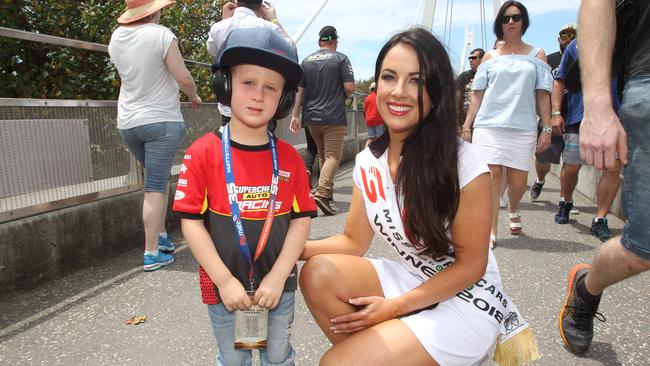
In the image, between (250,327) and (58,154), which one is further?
(58,154)

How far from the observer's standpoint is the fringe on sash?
1735 mm

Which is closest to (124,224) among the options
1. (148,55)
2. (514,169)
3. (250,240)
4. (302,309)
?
(148,55)

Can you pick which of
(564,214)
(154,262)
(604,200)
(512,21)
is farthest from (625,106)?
(564,214)

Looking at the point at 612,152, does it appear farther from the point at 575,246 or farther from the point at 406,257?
the point at 575,246

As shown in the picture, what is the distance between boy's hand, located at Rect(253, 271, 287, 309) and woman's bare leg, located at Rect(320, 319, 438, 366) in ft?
0.96

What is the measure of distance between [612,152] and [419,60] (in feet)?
2.34

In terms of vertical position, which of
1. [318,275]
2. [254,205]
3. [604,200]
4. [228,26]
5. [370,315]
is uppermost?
[228,26]

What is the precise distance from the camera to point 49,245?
3148 millimetres

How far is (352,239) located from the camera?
2061 millimetres

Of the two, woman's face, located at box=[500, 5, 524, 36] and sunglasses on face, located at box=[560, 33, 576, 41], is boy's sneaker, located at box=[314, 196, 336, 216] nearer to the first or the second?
woman's face, located at box=[500, 5, 524, 36]

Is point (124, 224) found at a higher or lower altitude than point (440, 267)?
lower

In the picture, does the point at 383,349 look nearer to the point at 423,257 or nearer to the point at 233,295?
the point at 423,257

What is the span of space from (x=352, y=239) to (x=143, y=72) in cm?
213

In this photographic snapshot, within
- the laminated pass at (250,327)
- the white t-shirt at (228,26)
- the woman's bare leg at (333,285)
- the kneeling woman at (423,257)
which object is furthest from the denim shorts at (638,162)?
the white t-shirt at (228,26)
